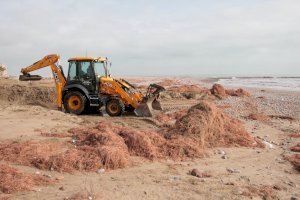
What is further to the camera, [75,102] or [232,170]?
[75,102]

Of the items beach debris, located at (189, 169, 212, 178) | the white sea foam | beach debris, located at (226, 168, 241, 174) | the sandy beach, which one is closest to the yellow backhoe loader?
the sandy beach

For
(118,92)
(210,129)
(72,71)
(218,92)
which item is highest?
(72,71)

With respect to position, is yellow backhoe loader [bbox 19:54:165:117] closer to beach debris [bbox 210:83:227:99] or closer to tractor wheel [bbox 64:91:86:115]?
tractor wheel [bbox 64:91:86:115]

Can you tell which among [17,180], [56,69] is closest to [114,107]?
[56,69]

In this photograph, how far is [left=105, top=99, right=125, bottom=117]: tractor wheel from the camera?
1594cm

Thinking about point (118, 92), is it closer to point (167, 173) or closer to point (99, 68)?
point (99, 68)

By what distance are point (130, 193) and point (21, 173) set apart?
84.6 inches

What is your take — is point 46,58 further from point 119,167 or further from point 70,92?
point 119,167

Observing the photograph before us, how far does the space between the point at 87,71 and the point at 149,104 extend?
307 cm

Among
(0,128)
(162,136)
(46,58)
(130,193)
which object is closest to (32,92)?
(46,58)

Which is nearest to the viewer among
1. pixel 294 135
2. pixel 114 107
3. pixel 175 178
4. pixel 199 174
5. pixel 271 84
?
pixel 175 178

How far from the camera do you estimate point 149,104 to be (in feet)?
51.6

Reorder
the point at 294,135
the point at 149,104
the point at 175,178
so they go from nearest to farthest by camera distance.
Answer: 1. the point at 175,178
2. the point at 294,135
3. the point at 149,104

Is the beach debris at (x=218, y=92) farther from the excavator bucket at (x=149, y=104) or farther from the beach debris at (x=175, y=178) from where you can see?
the beach debris at (x=175, y=178)
